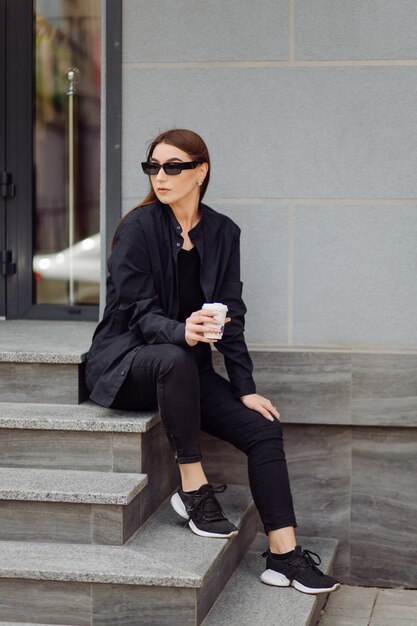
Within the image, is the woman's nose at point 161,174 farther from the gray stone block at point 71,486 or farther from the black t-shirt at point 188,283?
the gray stone block at point 71,486

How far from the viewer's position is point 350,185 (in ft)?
15.1

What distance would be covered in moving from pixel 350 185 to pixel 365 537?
1.60 m

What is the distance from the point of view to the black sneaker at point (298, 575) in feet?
12.8

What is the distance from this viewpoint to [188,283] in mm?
4199

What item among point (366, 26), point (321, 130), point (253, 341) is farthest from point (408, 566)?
point (366, 26)

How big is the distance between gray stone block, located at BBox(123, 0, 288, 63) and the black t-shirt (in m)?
1.01

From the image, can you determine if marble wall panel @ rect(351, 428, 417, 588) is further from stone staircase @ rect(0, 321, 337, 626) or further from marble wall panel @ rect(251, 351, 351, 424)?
stone staircase @ rect(0, 321, 337, 626)

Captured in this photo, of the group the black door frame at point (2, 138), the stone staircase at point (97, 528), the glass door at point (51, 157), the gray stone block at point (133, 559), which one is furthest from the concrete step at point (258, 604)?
the black door frame at point (2, 138)

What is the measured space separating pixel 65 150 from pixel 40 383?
1.79m

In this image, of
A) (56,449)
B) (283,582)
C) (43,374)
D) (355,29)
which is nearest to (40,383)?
(43,374)

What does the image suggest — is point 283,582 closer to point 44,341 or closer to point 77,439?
point 77,439

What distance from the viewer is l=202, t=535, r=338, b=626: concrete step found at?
12.0 ft

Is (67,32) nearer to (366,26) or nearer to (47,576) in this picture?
(366,26)

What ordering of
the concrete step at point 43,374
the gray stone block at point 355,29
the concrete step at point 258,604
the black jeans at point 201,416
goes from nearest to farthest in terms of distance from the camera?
the concrete step at point 258,604, the black jeans at point 201,416, the concrete step at point 43,374, the gray stone block at point 355,29
